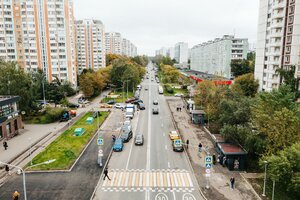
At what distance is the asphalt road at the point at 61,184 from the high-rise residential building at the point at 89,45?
99.1 m

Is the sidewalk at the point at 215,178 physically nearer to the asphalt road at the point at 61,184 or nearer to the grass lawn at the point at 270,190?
the grass lawn at the point at 270,190

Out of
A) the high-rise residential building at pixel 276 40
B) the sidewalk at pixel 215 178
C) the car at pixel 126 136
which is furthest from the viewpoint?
the high-rise residential building at pixel 276 40

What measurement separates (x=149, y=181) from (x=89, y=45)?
109 m

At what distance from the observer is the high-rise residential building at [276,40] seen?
49.7m

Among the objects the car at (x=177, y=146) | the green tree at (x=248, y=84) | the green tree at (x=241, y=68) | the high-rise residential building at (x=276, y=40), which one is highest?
the high-rise residential building at (x=276, y=40)

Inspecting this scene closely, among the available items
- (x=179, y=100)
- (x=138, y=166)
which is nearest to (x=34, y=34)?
(x=179, y=100)

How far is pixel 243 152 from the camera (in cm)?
2717

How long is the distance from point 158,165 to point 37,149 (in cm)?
1758

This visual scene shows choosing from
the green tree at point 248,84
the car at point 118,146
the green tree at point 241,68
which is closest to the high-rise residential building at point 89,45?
the green tree at point 241,68

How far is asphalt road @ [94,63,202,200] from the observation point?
22.0 metres

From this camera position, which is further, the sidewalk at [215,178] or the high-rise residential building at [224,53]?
the high-rise residential building at [224,53]

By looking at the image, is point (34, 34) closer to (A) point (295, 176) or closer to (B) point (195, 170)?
(B) point (195, 170)

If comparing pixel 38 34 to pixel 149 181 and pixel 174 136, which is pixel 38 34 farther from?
pixel 149 181

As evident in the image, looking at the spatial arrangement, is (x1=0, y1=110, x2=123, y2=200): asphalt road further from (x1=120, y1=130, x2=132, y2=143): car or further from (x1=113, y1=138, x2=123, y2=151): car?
(x1=120, y1=130, x2=132, y2=143): car
